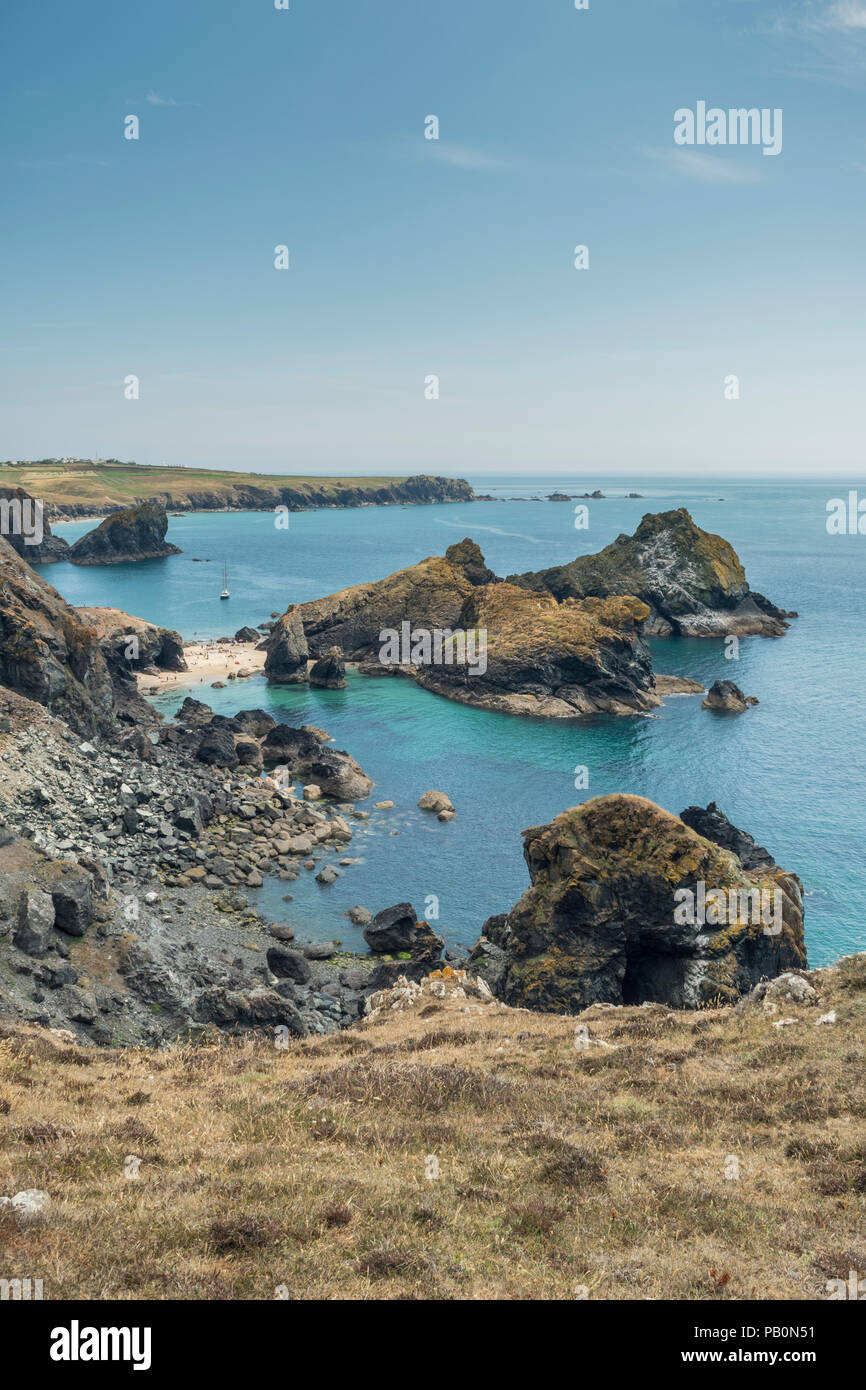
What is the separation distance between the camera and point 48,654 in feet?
189

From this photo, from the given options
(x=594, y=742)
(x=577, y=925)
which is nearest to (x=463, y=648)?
(x=594, y=742)

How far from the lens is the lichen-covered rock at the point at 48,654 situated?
5572 cm

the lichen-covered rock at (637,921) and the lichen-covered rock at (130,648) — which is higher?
the lichen-covered rock at (130,648)

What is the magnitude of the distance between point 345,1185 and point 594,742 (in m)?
67.3

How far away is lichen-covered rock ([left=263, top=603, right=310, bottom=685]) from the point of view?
3925 inches

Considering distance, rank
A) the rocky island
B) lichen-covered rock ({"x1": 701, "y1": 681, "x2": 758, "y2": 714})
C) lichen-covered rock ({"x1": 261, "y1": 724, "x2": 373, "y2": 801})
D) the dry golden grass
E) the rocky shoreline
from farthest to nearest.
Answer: the rocky island → lichen-covered rock ({"x1": 701, "y1": 681, "x2": 758, "y2": 714}) → lichen-covered rock ({"x1": 261, "y1": 724, "x2": 373, "y2": 801}) → the rocky shoreline → the dry golden grass

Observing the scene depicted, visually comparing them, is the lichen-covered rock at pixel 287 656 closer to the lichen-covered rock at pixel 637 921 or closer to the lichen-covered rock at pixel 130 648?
the lichen-covered rock at pixel 130 648

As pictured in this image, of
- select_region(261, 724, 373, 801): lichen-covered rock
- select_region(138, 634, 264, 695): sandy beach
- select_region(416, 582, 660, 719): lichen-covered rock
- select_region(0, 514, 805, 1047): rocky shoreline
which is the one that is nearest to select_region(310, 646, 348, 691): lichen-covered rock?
select_region(138, 634, 264, 695): sandy beach

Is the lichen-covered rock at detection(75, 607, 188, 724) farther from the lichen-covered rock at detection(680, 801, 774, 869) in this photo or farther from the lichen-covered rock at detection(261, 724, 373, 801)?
the lichen-covered rock at detection(680, 801, 774, 869)

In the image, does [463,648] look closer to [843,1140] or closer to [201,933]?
[201,933]

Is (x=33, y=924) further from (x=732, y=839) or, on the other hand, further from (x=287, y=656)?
(x=287, y=656)

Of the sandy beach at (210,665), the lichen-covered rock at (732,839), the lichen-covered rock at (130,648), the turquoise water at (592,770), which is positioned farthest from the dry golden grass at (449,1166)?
the sandy beach at (210,665)

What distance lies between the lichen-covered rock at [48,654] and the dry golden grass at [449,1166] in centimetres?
4001

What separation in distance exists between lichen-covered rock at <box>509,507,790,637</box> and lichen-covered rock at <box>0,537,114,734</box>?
75.6 m
